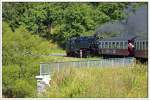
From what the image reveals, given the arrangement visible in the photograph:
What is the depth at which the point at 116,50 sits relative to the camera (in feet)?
34.5

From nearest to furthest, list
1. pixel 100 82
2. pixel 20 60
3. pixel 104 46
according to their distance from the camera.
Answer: pixel 100 82 < pixel 20 60 < pixel 104 46

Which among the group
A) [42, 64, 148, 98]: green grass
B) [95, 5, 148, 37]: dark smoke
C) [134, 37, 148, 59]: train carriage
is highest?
[95, 5, 148, 37]: dark smoke

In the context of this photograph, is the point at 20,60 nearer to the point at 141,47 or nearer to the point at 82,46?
the point at 82,46

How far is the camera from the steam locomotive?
1035 cm

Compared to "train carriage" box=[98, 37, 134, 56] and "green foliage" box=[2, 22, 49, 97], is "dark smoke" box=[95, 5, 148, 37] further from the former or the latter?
"green foliage" box=[2, 22, 49, 97]

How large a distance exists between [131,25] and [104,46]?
464mm

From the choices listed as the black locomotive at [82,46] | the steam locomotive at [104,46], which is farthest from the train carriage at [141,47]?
the black locomotive at [82,46]

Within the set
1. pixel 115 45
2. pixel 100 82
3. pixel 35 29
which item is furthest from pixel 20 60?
pixel 115 45

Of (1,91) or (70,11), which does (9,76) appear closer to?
(1,91)

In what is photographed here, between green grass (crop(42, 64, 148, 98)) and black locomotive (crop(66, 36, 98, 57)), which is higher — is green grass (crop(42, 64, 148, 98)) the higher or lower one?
the lower one

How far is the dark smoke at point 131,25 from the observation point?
1017cm

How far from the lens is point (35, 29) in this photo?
10312 mm

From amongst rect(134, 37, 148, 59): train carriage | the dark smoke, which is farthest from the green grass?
the dark smoke

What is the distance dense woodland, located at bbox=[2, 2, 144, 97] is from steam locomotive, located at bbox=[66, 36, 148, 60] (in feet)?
0.30
